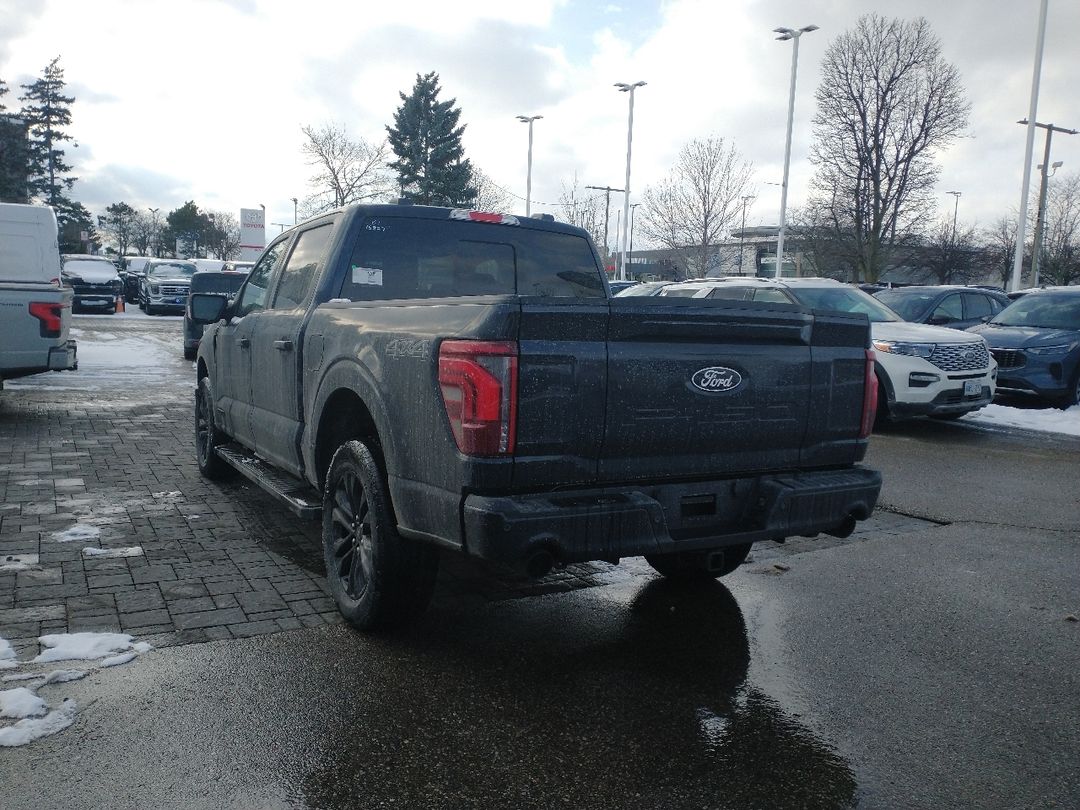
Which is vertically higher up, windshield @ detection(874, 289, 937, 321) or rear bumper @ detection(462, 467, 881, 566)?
windshield @ detection(874, 289, 937, 321)

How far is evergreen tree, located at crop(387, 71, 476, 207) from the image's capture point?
2263 inches

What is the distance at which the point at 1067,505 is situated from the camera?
24.0ft

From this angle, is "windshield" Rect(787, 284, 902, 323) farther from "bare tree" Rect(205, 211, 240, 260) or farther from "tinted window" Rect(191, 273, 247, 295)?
"bare tree" Rect(205, 211, 240, 260)

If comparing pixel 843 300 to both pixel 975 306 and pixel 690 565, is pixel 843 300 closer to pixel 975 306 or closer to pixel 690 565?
pixel 975 306

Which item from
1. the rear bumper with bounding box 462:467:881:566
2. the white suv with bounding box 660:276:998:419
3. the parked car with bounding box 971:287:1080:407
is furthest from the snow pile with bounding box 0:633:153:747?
the parked car with bounding box 971:287:1080:407

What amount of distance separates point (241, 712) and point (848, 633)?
2.77 meters

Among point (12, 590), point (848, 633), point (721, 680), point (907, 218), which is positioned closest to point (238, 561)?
point (12, 590)

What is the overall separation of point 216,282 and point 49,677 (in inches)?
573

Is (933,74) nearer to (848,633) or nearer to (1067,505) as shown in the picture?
→ (1067,505)

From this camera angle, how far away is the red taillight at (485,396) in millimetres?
3273

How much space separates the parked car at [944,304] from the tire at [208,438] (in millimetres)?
11079

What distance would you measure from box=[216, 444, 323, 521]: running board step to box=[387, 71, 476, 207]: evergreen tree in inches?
2078

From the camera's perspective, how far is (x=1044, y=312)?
1358 centimetres

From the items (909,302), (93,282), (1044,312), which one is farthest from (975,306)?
(93,282)
